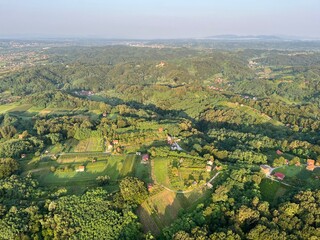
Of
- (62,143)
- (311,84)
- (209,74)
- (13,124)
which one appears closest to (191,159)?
(62,143)

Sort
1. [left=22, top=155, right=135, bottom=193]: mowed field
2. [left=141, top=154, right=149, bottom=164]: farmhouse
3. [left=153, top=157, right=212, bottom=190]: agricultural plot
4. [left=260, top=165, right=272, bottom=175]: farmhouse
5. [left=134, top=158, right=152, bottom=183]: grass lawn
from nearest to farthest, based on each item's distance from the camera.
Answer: [left=153, top=157, right=212, bottom=190]: agricultural plot, [left=260, top=165, right=272, bottom=175]: farmhouse, [left=134, top=158, right=152, bottom=183]: grass lawn, [left=22, top=155, right=135, bottom=193]: mowed field, [left=141, top=154, right=149, bottom=164]: farmhouse

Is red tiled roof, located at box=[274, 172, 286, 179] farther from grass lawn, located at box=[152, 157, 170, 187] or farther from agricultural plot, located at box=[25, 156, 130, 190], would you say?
agricultural plot, located at box=[25, 156, 130, 190]

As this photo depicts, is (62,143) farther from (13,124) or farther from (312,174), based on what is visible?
(312,174)

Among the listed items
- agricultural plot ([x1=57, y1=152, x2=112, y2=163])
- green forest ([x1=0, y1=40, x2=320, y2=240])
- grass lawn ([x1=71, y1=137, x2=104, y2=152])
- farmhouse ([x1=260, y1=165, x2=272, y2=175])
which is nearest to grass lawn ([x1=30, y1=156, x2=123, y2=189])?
green forest ([x1=0, y1=40, x2=320, y2=240])

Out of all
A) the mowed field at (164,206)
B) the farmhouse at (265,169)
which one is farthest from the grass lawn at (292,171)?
the mowed field at (164,206)

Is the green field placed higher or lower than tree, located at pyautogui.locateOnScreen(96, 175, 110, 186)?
lower

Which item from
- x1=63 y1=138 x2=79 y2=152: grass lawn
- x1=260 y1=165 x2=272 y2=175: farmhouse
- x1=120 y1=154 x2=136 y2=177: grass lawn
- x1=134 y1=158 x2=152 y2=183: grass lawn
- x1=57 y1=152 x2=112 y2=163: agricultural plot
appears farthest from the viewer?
x1=63 y1=138 x2=79 y2=152: grass lawn

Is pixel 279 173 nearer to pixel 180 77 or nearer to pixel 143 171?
pixel 143 171

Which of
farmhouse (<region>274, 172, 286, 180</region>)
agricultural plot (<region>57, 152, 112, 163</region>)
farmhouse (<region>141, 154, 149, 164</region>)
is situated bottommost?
agricultural plot (<region>57, 152, 112, 163</region>)
